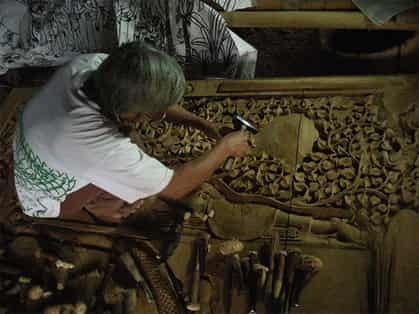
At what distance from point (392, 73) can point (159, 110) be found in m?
0.94

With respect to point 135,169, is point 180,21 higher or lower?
higher

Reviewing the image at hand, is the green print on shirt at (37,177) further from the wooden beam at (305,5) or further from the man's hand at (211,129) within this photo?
the wooden beam at (305,5)

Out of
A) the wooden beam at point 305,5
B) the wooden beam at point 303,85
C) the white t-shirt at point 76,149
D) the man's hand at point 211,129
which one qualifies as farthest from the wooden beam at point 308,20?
the white t-shirt at point 76,149

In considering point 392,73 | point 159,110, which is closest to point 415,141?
point 392,73

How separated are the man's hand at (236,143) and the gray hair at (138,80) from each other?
1.33 ft

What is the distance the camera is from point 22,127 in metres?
2.04

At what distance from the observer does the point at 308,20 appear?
227 centimetres

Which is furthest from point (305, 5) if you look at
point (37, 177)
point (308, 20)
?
point (37, 177)

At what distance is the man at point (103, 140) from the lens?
5.71 feet

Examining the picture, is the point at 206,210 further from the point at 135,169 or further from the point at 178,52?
the point at 178,52

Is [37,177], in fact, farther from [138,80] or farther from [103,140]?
[138,80]

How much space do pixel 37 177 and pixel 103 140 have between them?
0.31m

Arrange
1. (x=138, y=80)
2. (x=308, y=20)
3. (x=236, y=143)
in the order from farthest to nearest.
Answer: (x=308, y=20) < (x=236, y=143) < (x=138, y=80)

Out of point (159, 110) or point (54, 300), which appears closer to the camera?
point (159, 110)
